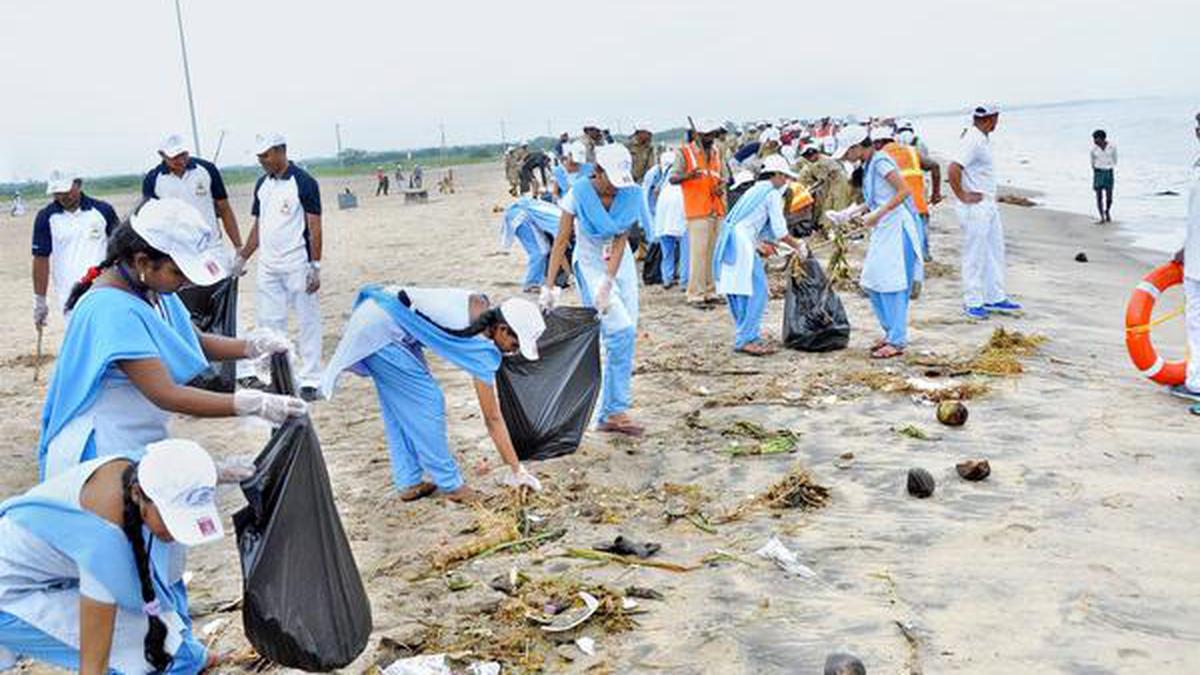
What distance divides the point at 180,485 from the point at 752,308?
18.5 ft

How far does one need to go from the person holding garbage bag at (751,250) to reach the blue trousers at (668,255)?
124 inches

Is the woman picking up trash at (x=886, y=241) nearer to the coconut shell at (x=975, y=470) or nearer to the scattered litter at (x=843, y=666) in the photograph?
the coconut shell at (x=975, y=470)

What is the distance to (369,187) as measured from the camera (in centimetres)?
4512

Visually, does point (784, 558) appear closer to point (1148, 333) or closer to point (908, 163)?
point (1148, 333)

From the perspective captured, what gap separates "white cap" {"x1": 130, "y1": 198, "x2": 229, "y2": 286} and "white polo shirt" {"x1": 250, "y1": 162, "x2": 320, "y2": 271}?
396cm

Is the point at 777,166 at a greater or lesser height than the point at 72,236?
greater

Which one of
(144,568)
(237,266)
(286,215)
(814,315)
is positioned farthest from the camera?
(814,315)

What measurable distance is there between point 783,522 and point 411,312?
192 cm

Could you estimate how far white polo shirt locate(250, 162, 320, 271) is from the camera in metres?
6.65

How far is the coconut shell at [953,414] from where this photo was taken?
18.2ft

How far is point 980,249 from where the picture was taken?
835 centimetres

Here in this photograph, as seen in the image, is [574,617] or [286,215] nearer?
[574,617]

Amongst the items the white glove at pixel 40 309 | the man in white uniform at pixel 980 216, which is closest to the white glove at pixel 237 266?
the white glove at pixel 40 309

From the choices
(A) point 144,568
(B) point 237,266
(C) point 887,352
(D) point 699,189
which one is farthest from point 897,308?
(A) point 144,568
